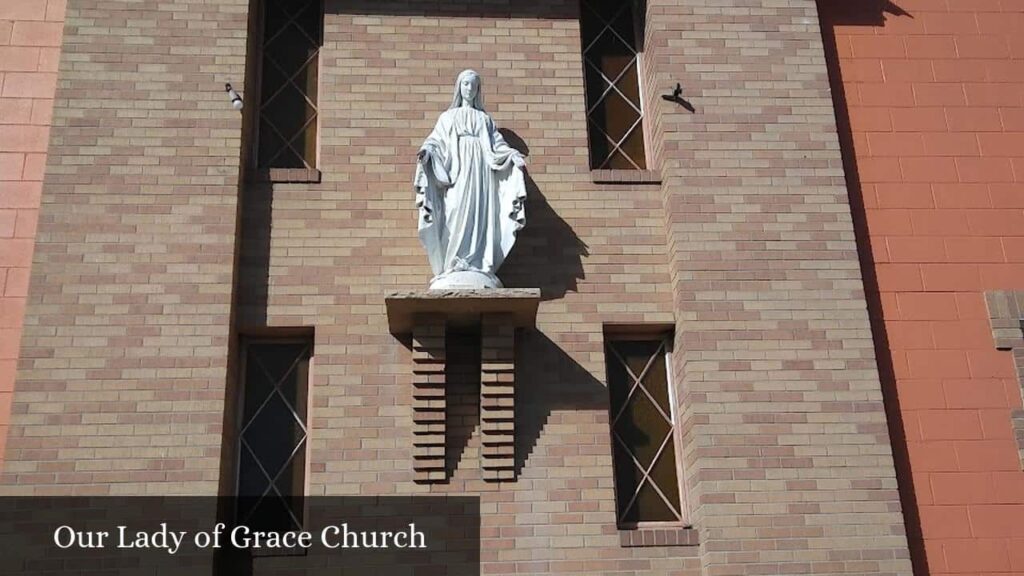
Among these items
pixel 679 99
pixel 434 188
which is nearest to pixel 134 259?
pixel 434 188

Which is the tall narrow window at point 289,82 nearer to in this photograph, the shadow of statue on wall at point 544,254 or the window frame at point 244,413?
the window frame at point 244,413

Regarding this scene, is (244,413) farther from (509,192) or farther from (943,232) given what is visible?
(943,232)

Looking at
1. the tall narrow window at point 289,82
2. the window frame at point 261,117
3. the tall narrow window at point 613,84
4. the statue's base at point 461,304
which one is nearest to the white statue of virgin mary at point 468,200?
the statue's base at point 461,304

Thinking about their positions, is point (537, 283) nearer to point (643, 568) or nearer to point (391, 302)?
point (391, 302)

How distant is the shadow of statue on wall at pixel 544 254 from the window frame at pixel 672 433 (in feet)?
2.07

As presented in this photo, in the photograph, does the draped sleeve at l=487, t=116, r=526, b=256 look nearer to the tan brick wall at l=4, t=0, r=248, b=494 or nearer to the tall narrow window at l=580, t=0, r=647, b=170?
the tall narrow window at l=580, t=0, r=647, b=170

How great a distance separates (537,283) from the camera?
34.0 feet

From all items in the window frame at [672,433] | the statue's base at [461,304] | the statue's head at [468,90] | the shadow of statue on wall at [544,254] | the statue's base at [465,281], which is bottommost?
the window frame at [672,433]

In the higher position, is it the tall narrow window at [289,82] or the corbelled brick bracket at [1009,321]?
the tall narrow window at [289,82]

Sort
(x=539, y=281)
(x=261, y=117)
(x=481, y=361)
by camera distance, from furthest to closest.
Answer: (x=261, y=117)
(x=539, y=281)
(x=481, y=361)

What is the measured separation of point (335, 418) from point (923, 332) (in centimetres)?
514

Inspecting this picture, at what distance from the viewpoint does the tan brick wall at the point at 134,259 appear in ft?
30.5

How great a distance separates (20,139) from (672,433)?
20.5 ft

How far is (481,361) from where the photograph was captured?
985 centimetres
